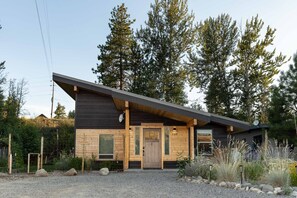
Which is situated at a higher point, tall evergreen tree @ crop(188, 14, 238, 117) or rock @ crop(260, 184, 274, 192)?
tall evergreen tree @ crop(188, 14, 238, 117)

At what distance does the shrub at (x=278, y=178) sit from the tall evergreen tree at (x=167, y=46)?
1375 centimetres

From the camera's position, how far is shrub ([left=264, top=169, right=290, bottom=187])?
279 inches

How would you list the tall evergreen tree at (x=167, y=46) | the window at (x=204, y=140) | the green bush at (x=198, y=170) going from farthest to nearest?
the tall evergreen tree at (x=167, y=46) → the window at (x=204, y=140) → the green bush at (x=198, y=170)

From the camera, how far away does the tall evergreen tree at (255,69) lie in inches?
843

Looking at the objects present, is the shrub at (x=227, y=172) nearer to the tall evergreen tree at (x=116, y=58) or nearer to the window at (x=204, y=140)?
the window at (x=204, y=140)

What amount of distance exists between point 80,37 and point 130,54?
7.01 m

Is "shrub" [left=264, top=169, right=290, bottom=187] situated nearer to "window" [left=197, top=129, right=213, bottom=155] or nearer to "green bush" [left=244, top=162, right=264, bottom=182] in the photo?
"green bush" [left=244, top=162, right=264, bottom=182]

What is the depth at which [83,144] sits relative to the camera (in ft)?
45.1

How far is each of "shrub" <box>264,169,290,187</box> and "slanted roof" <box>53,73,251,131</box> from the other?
13.7 ft

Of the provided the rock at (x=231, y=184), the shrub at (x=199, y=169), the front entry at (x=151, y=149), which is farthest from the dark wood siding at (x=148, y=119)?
the rock at (x=231, y=184)

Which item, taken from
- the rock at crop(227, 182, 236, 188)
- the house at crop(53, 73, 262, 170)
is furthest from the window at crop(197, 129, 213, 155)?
the rock at crop(227, 182, 236, 188)

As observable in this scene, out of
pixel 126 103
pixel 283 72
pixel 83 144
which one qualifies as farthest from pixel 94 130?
pixel 283 72

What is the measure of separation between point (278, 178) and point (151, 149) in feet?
23.5

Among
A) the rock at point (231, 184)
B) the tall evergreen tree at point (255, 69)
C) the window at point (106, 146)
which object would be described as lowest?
the rock at point (231, 184)
